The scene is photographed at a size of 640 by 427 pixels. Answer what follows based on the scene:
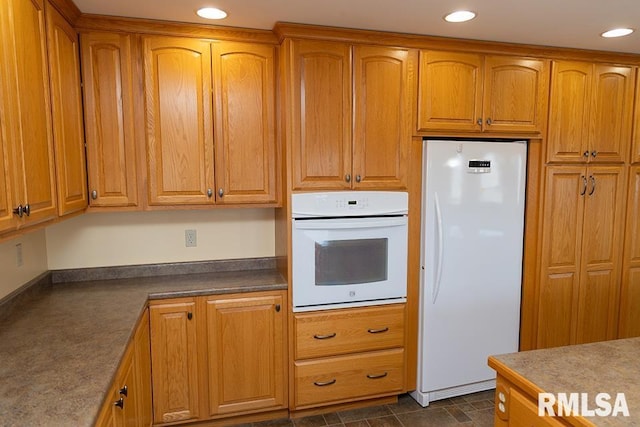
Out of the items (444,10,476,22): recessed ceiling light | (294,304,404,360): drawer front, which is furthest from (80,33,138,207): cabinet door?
(444,10,476,22): recessed ceiling light

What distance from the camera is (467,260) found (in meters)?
2.69

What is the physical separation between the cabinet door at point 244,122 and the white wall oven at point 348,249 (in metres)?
0.30

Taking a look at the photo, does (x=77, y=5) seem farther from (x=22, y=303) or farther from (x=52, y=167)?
(x=22, y=303)

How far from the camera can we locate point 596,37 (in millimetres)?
2529

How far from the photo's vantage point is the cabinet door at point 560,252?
112 inches

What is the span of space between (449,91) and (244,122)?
1.26m

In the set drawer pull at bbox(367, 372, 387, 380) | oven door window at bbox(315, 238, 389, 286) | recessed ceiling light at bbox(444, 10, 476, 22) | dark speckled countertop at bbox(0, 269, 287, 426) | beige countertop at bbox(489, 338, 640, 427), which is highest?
recessed ceiling light at bbox(444, 10, 476, 22)

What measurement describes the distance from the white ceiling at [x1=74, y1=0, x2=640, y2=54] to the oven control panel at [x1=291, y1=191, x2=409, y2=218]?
0.94 metres

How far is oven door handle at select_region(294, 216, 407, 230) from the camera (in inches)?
95.1

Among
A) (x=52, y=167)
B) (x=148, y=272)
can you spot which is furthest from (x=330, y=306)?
(x=52, y=167)

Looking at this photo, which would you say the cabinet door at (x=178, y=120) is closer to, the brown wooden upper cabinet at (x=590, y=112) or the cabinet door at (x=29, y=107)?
the cabinet door at (x=29, y=107)

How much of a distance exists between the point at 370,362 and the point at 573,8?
7.26 ft

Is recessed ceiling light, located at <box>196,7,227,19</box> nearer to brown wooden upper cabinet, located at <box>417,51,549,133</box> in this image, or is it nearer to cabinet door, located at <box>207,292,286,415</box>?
brown wooden upper cabinet, located at <box>417,51,549,133</box>

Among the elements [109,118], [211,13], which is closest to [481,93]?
[211,13]
